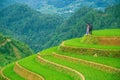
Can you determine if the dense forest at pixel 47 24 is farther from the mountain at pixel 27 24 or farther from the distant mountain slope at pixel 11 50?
the distant mountain slope at pixel 11 50

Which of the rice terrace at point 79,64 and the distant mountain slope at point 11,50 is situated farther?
the distant mountain slope at point 11,50

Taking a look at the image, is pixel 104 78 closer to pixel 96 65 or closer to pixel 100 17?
pixel 96 65

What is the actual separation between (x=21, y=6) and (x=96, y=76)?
401 feet

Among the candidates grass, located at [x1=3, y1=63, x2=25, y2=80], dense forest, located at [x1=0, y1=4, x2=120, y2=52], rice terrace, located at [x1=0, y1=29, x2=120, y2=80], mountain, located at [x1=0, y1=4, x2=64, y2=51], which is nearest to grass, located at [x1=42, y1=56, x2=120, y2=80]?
rice terrace, located at [x1=0, y1=29, x2=120, y2=80]

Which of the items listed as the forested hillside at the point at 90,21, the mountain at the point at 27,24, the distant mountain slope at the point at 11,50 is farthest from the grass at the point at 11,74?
the mountain at the point at 27,24

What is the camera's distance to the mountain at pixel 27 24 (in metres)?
116

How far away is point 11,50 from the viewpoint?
69875mm

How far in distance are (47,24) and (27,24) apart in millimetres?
7255

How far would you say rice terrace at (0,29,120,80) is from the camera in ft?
62.2

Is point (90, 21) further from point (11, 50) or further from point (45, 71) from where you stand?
point (45, 71)

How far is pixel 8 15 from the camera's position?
13662 cm

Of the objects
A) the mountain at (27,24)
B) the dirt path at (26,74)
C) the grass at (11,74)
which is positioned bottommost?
the mountain at (27,24)

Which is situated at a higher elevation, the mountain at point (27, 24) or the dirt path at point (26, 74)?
the dirt path at point (26, 74)

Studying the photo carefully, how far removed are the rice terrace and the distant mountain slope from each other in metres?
37.7
